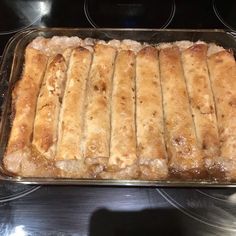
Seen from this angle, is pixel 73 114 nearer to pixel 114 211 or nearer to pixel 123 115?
pixel 123 115

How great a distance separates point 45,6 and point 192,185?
1536 mm

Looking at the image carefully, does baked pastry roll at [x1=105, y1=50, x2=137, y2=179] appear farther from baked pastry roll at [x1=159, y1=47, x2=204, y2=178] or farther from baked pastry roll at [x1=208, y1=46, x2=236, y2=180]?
baked pastry roll at [x1=208, y1=46, x2=236, y2=180]

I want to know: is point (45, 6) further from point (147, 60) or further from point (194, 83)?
point (194, 83)

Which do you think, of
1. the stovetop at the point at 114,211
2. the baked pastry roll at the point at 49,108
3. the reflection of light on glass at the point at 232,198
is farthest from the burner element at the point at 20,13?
the reflection of light on glass at the point at 232,198

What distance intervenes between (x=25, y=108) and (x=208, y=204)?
979 millimetres

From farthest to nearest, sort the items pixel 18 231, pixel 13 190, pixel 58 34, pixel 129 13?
pixel 129 13 < pixel 58 34 < pixel 13 190 < pixel 18 231

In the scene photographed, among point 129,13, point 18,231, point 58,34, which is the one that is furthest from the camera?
point 129,13

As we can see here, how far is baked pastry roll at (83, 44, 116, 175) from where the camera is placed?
161 cm

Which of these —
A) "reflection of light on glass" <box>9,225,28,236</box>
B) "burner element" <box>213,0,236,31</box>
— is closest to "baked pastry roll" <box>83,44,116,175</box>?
"reflection of light on glass" <box>9,225,28,236</box>

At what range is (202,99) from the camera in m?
1.74

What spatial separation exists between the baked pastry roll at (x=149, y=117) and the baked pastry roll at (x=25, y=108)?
0.51 metres

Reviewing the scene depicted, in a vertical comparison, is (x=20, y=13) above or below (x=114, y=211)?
above

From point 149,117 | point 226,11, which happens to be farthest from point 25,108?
point 226,11

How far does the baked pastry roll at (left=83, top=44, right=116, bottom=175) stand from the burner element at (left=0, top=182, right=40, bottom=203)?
0.31 m
